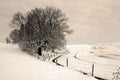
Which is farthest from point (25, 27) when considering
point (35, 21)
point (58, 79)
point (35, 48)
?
point (58, 79)

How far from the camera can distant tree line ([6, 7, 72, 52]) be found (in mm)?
43469

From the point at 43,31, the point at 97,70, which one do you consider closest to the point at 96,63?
the point at 97,70

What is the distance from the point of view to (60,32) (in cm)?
4519

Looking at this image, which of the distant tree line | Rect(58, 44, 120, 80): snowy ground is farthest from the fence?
the distant tree line

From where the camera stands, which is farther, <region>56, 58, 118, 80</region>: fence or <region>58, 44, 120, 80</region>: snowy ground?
<region>58, 44, 120, 80</region>: snowy ground

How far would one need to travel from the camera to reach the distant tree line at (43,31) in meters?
43.5

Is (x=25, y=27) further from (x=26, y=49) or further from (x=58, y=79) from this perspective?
(x=58, y=79)

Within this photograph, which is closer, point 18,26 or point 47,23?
point 47,23

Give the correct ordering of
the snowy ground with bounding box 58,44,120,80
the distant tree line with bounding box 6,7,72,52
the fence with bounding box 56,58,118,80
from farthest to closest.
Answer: the distant tree line with bounding box 6,7,72,52, the snowy ground with bounding box 58,44,120,80, the fence with bounding box 56,58,118,80

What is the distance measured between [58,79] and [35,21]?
33.4m

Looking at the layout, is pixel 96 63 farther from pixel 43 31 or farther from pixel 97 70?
pixel 43 31

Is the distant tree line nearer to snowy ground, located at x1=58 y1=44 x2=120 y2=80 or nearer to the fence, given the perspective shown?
snowy ground, located at x1=58 y1=44 x2=120 y2=80

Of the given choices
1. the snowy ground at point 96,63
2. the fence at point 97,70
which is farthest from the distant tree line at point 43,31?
the fence at point 97,70

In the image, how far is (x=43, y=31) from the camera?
43969 mm
